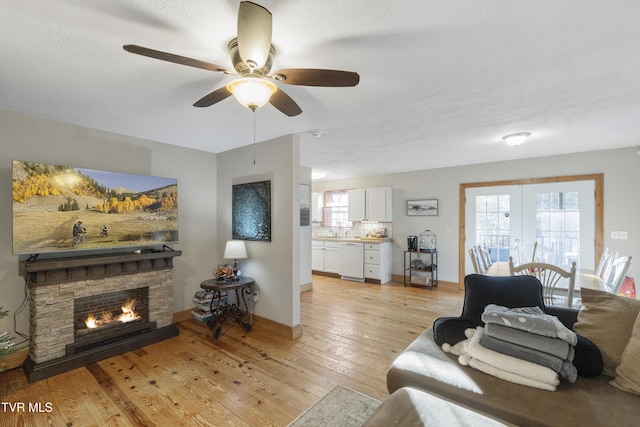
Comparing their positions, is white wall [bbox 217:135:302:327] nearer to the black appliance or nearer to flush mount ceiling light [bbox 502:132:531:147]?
flush mount ceiling light [bbox 502:132:531:147]

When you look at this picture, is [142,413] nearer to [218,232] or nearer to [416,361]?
[416,361]

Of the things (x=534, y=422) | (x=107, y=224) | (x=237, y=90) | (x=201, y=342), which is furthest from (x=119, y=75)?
(x=534, y=422)

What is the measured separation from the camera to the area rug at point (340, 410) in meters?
1.84

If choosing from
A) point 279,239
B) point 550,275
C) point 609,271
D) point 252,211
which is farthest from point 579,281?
point 252,211

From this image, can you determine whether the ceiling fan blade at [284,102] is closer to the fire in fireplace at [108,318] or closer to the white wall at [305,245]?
the fire in fireplace at [108,318]

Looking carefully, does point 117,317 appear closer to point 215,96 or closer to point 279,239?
point 279,239

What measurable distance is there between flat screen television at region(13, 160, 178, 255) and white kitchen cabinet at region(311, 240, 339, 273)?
3696 millimetres

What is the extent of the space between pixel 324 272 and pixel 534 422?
552cm

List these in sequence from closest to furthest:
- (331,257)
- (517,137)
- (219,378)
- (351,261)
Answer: (219,378) → (517,137) → (351,261) → (331,257)

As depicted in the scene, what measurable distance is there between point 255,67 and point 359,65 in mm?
788

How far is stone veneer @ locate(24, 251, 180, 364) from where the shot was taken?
2.44m

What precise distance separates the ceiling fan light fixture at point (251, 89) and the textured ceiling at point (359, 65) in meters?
0.28

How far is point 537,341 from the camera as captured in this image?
4.78 feet

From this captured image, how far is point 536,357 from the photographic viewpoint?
4.70 feet
